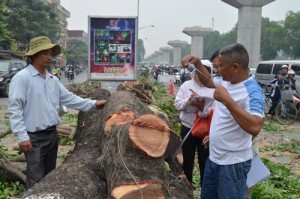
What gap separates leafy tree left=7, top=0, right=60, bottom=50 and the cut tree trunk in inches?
1225

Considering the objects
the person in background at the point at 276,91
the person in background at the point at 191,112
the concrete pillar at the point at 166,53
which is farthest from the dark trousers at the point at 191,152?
the concrete pillar at the point at 166,53

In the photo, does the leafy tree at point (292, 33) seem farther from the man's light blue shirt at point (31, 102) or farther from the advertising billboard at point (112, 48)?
the man's light blue shirt at point (31, 102)

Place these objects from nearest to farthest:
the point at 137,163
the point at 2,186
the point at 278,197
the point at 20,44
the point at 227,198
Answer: the point at 227,198, the point at 137,163, the point at 278,197, the point at 2,186, the point at 20,44

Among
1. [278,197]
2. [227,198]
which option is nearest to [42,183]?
[227,198]

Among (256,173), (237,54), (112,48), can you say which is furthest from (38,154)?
(112,48)

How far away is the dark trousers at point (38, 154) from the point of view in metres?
4.16

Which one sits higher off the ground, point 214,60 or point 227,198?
point 214,60

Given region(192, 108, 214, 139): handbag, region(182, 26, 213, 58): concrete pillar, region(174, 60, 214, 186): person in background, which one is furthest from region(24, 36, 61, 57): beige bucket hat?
region(182, 26, 213, 58): concrete pillar

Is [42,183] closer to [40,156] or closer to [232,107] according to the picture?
[40,156]

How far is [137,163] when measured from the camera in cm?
354

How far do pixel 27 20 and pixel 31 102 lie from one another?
34548mm

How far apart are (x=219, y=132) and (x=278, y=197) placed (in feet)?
6.52

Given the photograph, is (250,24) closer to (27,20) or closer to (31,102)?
(27,20)

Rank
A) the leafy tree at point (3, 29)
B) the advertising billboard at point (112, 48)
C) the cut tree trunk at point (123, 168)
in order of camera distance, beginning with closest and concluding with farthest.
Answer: the cut tree trunk at point (123, 168), the advertising billboard at point (112, 48), the leafy tree at point (3, 29)
